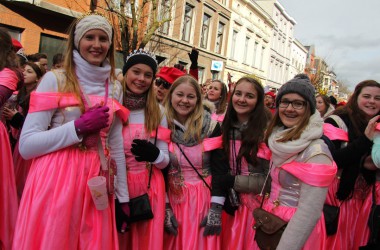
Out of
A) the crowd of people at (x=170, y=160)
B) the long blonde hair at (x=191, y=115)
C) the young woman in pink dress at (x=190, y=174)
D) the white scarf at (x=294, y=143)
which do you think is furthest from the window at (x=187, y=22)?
the white scarf at (x=294, y=143)

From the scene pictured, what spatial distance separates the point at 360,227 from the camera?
10.2 ft

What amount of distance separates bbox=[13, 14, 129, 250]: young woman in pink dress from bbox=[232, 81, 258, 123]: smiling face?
46.0 inches

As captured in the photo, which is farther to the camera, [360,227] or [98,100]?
[360,227]

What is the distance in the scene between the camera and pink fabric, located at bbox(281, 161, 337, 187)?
2062 millimetres

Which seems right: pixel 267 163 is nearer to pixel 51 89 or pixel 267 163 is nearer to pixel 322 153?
pixel 322 153

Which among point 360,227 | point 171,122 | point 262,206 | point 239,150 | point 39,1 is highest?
point 39,1

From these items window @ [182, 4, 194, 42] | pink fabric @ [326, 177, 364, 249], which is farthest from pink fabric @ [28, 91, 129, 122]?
window @ [182, 4, 194, 42]

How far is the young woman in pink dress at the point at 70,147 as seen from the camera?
2080 millimetres

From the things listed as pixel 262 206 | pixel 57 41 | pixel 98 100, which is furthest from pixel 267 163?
pixel 57 41

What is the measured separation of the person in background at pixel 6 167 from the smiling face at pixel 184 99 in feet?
4.50

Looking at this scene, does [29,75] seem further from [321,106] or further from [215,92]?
[321,106]

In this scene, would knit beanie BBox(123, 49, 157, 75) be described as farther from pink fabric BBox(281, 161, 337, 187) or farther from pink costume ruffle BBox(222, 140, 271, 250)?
pink fabric BBox(281, 161, 337, 187)

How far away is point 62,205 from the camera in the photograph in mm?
2094

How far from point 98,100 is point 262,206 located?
1.49 m
